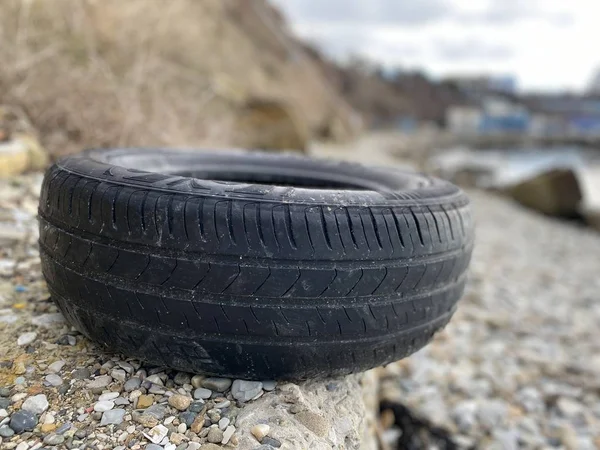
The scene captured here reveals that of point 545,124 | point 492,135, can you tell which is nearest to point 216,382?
point 492,135

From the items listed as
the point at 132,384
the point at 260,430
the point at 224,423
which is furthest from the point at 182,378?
the point at 260,430

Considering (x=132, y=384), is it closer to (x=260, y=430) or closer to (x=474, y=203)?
(x=260, y=430)

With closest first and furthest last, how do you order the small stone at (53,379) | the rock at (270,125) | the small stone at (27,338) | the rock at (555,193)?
1. the small stone at (53,379)
2. the small stone at (27,338)
3. the rock at (270,125)
4. the rock at (555,193)

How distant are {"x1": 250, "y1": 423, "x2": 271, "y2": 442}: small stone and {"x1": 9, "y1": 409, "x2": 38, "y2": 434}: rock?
0.61 m

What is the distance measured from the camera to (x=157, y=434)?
154 cm

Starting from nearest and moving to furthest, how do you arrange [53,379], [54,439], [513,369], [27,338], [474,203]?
[54,439], [53,379], [27,338], [513,369], [474,203]

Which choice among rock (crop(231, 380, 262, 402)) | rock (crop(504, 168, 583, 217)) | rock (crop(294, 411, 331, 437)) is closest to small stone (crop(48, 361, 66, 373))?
rock (crop(231, 380, 262, 402))

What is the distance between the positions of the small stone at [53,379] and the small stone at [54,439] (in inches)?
9.2

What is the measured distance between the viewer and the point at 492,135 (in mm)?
63969

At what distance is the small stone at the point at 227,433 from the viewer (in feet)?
5.05

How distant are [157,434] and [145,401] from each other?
16 cm

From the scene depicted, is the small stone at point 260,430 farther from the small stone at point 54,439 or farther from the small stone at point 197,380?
the small stone at point 54,439

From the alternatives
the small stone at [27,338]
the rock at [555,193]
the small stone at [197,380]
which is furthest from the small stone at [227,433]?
the rock at [555,193]

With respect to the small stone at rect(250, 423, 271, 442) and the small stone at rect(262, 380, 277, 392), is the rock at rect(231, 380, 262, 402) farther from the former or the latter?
the small stone at rect(250, 423, 271, 442)
